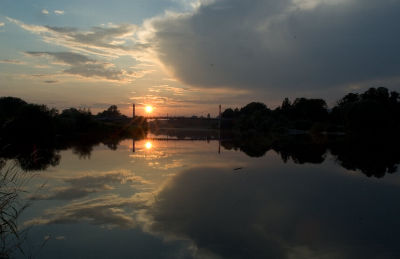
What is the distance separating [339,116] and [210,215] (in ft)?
281

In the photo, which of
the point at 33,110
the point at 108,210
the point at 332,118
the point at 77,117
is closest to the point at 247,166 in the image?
the point at 108,210

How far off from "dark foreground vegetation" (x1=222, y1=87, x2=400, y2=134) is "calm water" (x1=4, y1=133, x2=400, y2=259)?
5016 centimetres

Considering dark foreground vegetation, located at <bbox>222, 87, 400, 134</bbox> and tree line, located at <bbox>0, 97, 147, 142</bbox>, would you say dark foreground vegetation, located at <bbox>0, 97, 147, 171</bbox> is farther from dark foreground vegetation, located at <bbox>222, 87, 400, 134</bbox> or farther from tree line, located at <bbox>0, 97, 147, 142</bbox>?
dark foreground vegetation, located at <bbox>222, 87, 400, 134</bbox>

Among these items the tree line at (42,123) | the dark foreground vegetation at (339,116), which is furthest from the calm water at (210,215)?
the dark foreground vegetation at (339,116)

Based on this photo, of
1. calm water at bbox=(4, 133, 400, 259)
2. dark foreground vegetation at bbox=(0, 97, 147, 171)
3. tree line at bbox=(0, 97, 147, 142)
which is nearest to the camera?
calm water at bbox=(4, 133, 400, 259)

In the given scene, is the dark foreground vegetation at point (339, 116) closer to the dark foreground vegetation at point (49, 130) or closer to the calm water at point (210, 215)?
the dark foreground vegetation at point (49, 130)

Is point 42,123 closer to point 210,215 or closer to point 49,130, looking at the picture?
point 49,130

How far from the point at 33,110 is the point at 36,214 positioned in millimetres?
40522

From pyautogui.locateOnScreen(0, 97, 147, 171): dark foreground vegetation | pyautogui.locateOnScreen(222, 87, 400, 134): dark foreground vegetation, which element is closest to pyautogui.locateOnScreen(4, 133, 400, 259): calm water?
pyautogui.locateOnScreen(0, 97, 147, 171): dark foreground vegetation

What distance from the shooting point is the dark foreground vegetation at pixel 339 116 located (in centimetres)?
6106

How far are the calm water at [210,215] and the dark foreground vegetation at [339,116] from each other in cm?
5016

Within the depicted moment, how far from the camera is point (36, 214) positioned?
9.27 metres

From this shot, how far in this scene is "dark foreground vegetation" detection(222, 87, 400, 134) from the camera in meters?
61.1

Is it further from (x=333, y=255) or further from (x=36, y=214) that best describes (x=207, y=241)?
(x=36, y=214)
